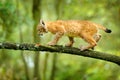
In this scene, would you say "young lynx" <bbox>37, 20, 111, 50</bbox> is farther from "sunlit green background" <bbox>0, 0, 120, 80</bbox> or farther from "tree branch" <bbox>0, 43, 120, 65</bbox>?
"sunlit green background" <bbox>0, 0, 120, 80</bbox>

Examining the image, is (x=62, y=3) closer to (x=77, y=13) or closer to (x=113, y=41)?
(x=77, y=13)

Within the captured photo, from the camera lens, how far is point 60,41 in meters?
11.1

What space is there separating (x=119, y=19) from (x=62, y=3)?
2.17 m

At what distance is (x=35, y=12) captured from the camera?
1002 centimetres

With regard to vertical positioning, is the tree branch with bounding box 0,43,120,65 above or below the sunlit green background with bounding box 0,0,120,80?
above

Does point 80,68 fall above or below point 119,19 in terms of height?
below

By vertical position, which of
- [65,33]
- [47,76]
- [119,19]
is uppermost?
[65,33]

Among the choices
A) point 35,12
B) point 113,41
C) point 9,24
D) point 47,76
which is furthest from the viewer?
point 113,41

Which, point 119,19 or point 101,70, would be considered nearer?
point 101,70

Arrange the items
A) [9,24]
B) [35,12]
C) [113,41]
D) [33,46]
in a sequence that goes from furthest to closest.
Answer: [113,41] < [35,12] < [9,24] < [33,46]

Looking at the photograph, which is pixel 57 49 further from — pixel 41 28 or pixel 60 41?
pixel 60 41

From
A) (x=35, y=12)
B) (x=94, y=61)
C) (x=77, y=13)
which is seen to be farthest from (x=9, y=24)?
(x=94, y=61)

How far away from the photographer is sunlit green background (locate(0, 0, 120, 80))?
9.69 meters

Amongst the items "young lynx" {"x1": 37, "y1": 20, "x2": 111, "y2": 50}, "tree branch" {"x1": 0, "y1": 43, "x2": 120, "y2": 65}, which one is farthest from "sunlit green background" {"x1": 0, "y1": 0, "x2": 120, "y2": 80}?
"tree branch" {"x1": 0, "y1": 43, "x2": 120, "y2": 65}
